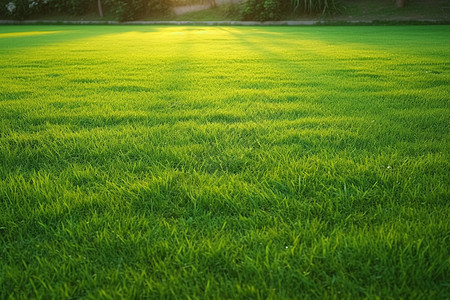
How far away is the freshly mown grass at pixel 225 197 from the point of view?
109cm

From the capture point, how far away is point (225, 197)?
1566 mm

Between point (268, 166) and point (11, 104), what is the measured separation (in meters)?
3.11

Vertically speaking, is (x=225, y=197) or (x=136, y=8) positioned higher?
(x=136, y=8)

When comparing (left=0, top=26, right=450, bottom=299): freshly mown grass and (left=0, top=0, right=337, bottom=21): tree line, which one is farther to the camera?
(left=0, top=0, right=337, bottom=21): tree line

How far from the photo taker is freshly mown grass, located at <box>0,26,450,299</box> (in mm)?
1089

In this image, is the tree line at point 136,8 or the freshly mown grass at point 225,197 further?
the tree line at point 136,8

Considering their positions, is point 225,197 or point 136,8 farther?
point 136,8

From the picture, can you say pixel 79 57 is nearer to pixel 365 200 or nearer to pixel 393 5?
pixel 365 200

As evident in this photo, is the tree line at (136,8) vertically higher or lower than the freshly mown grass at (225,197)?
higher

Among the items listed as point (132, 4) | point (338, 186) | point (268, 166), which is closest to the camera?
point (338, 186)

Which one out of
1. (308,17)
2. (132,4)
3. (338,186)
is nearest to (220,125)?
(338,186)

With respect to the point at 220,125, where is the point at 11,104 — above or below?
above

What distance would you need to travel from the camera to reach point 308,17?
→ 88.5 ft

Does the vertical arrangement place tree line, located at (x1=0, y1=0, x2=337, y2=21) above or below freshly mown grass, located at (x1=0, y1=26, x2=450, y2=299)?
above
